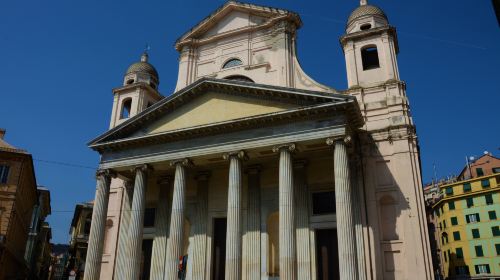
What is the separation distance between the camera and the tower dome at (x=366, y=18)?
75.5 ft

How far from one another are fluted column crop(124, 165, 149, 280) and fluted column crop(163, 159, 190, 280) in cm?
155

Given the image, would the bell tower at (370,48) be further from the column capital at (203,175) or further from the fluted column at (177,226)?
the fluted column at (177,226)

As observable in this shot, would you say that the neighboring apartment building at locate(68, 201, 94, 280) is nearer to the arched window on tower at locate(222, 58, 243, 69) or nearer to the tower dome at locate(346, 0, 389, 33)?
the arched window on tower at locate(222, 58, 243, 69)

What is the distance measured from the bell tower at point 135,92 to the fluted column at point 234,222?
11.3m

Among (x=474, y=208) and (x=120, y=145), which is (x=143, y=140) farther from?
(x=474, y=208)

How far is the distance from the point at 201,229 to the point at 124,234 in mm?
4218

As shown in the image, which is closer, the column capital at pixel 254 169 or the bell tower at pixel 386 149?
the bell tower at pixel 386 149

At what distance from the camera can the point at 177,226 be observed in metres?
19.0

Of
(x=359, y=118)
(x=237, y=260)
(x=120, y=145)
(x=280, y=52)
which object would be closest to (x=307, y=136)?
(x=359, y=118)

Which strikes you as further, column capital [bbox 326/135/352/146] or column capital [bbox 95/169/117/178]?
column capital [bbox 95/169/117/178]

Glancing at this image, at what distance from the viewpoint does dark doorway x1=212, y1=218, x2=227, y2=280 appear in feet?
69.6

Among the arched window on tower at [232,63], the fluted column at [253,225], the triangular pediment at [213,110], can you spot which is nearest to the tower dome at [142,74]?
the arched window on tower at [232,63]

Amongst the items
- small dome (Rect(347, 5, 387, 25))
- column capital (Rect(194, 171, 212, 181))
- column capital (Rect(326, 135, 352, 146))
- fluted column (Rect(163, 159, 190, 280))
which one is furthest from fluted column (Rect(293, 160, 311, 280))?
small dome (Rect(347, 5, 387, 25))

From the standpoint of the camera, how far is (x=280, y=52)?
80.0ft
